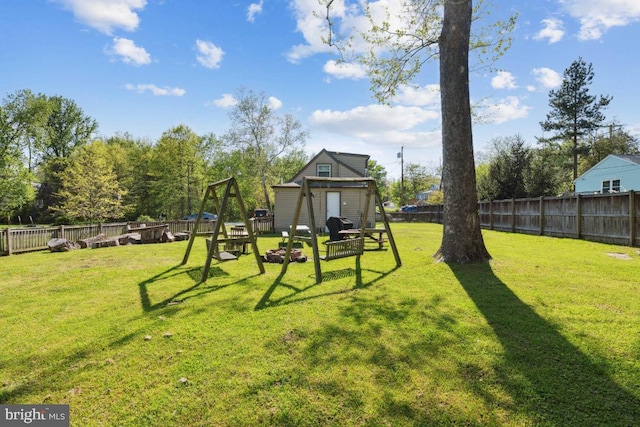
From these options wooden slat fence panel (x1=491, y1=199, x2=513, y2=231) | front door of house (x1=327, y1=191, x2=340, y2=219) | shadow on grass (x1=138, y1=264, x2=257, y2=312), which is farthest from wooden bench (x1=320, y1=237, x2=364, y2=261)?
wooden slat fence panel (x1=491, y1=199, x2=513, y2=231)

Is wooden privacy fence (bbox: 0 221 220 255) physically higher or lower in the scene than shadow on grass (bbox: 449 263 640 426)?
higher

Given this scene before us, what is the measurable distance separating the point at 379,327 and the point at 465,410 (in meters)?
1.50

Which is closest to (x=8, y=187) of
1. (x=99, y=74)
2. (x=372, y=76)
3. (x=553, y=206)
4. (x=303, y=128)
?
(x=99, y=74)

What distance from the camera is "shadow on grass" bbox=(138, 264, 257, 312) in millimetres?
4768

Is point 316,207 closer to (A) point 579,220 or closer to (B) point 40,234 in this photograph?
(A) point 579,220

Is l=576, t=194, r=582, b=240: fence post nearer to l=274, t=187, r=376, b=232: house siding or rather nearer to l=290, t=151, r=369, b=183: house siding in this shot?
l=274, t=187, r=376, b=232: house siding

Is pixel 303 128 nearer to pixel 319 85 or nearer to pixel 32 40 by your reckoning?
pixel 319 85

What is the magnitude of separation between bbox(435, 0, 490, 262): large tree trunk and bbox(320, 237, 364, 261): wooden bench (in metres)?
2.07

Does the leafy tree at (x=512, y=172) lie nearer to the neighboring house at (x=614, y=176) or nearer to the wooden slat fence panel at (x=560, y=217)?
the neighboring house at (x=614, y=176)

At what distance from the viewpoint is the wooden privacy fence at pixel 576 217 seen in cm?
1005

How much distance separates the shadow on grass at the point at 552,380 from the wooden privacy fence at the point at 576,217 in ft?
31.9

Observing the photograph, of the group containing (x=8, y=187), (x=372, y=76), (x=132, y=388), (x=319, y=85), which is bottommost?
(x=132, y=388)

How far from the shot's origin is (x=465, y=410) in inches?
86.1

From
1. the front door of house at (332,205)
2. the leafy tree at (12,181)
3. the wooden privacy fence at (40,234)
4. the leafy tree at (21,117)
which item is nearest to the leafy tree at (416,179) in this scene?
the front door of house at (332,205)
